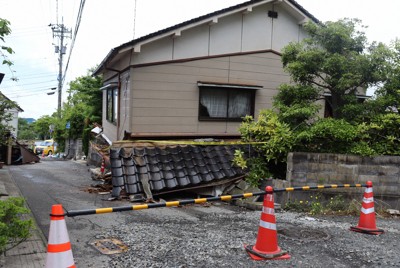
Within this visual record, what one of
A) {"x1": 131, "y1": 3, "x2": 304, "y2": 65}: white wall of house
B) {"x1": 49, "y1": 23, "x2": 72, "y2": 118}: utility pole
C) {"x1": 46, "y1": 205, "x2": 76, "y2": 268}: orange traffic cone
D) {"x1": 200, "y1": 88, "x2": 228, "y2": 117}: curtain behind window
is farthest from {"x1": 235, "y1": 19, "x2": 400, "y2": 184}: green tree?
{"x1": 49, "y1": 23, "x2": 72, "y2": 118}: utility pole

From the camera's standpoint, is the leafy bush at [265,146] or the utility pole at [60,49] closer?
the leafy bush at [265,146]

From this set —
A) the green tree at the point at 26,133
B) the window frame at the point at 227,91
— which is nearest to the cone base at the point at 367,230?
the window frame at the point at 227,91

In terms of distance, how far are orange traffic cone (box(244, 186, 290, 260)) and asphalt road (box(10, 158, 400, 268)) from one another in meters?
0.11

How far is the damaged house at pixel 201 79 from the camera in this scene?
8.97 metres

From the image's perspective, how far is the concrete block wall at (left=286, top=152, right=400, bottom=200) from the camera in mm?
7570

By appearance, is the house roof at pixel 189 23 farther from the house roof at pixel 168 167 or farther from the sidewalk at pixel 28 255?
the sidewalk at pixel 28 255

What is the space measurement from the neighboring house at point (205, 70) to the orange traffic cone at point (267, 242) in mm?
6043

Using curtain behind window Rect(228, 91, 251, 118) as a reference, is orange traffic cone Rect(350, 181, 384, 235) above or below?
below

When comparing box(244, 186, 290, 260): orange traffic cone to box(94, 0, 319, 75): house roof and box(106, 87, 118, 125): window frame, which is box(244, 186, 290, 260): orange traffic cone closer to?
box(94, 0, 319, 75): house roof

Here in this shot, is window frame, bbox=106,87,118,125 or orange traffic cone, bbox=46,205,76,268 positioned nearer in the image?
orange traffic cone, bbox=46,205,76,268

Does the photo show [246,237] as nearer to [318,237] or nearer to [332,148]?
[318,237]

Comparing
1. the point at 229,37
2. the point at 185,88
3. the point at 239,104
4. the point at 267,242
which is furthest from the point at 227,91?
the point at 267,242

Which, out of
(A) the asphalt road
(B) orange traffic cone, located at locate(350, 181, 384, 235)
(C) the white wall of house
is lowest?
(A) the asphalt road

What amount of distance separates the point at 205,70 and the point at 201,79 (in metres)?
0.33
